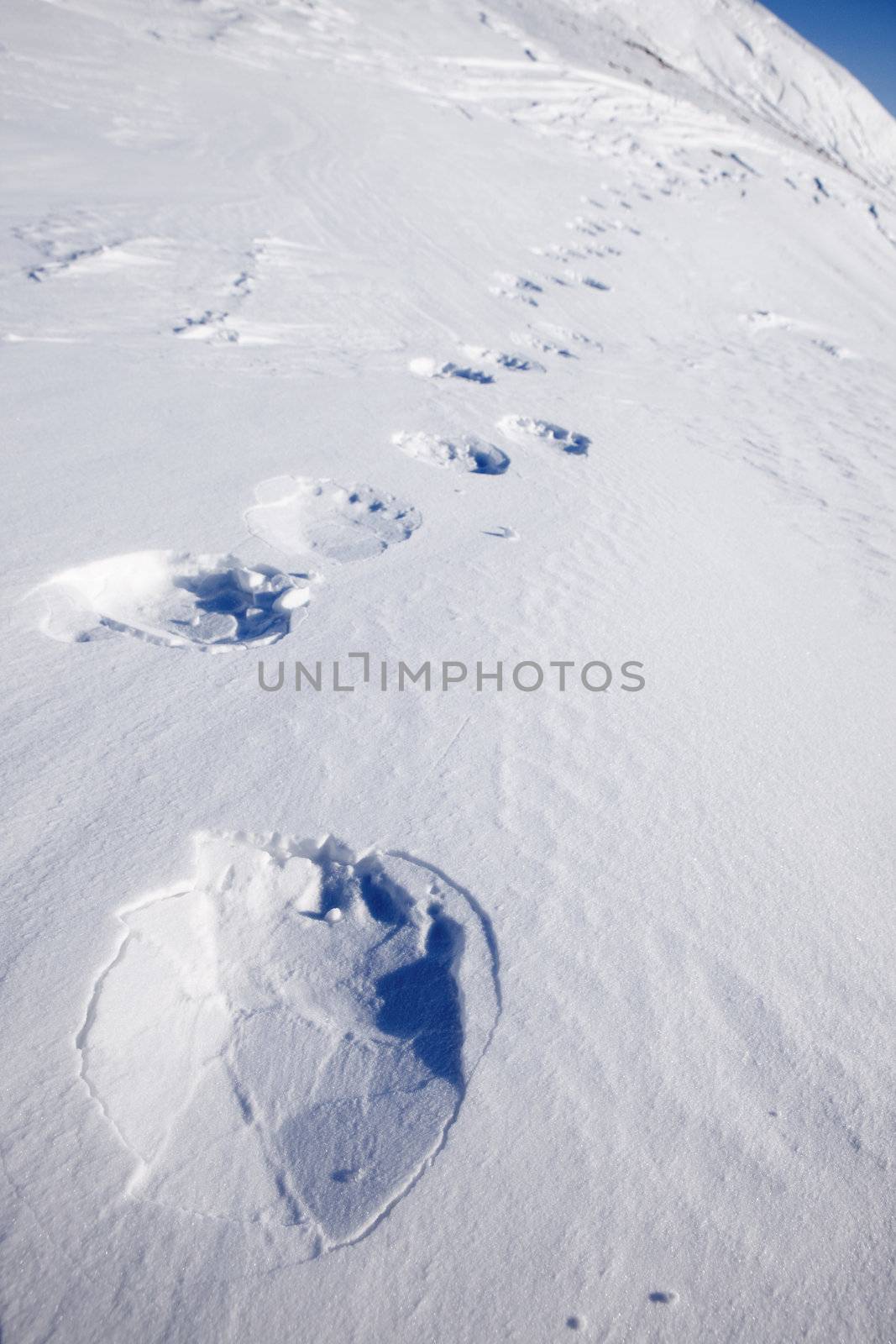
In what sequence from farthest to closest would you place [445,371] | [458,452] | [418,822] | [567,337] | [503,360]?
[567,337] < [503,360] < [445,371] < [458,452] < [418,822]

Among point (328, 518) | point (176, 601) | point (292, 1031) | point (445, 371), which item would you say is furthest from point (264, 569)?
point (445, 371)

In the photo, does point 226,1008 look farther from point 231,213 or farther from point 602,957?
point 231,213

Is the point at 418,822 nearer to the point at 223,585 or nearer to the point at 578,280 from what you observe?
the point at 223,585

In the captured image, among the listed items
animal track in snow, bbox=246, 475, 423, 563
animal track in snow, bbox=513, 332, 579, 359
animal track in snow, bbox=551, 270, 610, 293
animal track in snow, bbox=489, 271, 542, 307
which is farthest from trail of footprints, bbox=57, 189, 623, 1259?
animal track in snow, bbox=551, 270, 610, 293

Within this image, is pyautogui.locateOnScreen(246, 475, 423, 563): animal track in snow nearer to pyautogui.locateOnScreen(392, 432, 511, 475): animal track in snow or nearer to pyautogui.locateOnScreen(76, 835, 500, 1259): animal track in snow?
pyautogui.locateOnScreen(392, 432, 511, 475): animal track in snow

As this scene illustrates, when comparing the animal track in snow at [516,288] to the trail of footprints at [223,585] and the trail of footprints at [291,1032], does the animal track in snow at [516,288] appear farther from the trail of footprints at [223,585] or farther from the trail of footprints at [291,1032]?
the trail of footprints at [291,1032]

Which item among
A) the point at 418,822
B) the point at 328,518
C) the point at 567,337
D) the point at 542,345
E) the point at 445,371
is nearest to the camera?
the point at 418,822

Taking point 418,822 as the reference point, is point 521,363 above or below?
above

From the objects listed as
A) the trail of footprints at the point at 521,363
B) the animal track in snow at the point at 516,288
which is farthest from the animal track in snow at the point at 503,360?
the animal track in snow at the point at 516,288
